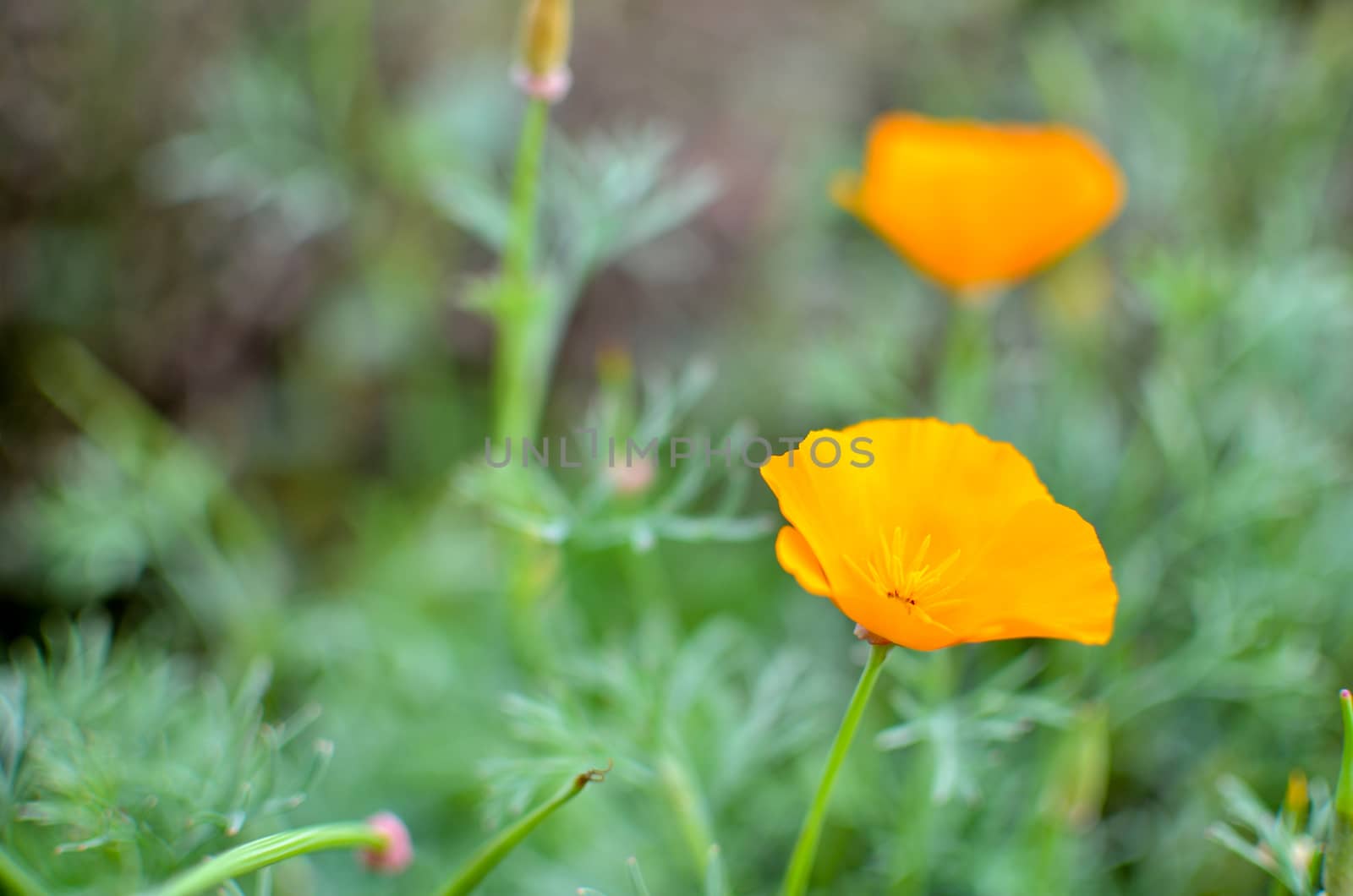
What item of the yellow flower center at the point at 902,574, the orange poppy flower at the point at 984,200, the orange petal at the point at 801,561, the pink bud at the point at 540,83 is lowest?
the yellow flower center at the point at 902,574

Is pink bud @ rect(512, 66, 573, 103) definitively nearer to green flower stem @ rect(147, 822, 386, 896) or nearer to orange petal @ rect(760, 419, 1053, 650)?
orange petal @ rect(760, 419, 1053, 650)

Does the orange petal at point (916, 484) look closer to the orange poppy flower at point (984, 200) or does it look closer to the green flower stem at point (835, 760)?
the green flower stem at point (835, 760)

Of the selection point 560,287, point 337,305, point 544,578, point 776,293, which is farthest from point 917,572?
point 337,305

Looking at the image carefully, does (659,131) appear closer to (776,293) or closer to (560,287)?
(776,293)

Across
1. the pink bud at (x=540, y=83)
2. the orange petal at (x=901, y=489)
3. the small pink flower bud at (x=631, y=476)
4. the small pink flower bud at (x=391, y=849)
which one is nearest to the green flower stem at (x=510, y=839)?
the small pink flower bud at (x=391, y=849)

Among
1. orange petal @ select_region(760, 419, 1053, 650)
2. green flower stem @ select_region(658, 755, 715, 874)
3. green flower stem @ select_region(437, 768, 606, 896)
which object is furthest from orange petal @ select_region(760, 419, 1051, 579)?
green flower stem @ select_region(658, 755, 715, 874)

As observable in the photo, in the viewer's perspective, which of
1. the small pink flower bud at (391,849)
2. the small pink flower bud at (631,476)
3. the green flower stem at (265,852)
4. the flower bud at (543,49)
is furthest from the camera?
the small pink flower bud at (631,476)
